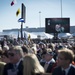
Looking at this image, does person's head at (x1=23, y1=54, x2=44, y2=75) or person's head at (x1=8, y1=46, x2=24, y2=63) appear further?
person's head at (x1=8, y1=46, x2=24, y2=63)

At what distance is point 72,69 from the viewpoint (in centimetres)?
574

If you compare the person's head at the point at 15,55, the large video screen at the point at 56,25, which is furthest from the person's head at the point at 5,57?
the large video screen at the point at 56,25

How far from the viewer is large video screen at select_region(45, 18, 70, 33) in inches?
1478

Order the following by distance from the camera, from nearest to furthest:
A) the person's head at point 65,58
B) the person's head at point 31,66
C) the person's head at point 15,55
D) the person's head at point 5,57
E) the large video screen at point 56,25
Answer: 1. the person's head at point 31,66
2. the person's head at point 65,58
3. the person's head at point 15,55
4. the person's head at point 5,57
5. the large video screen at point 56,25

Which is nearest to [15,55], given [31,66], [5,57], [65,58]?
[5,57]

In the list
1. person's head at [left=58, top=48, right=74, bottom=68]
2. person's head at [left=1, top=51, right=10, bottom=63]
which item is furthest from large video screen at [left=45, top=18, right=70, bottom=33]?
person's head at [left=58, top=48, right=74, bottom=68]

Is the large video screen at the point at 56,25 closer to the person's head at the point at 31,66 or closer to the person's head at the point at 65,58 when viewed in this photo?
the person's head at the point at 65,58

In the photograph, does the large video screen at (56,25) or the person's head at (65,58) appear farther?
the large video screen at (56,25)

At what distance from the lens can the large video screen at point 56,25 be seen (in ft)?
123

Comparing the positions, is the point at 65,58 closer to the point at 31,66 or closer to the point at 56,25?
the point at 31,66

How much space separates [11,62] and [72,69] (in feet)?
4.99

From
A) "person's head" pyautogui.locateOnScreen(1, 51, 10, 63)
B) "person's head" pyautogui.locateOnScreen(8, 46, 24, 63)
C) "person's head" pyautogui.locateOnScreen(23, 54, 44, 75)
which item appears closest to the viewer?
"person's head" pyautogui.locateOnScreen(23, 54, 44, 75)

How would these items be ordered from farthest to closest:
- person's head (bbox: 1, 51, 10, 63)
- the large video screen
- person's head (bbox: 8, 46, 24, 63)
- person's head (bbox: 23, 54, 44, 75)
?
the large video screen
person's head (bbox: 1, 51, 10, 63)
person's head (bbox: 8, 46, 24, 63)
person's head (bbox: 23, 54, 44, 75)

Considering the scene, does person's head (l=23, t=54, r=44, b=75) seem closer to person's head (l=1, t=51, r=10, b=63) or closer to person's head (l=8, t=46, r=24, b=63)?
person's head (l=8, t=46, r=24, b=63)
